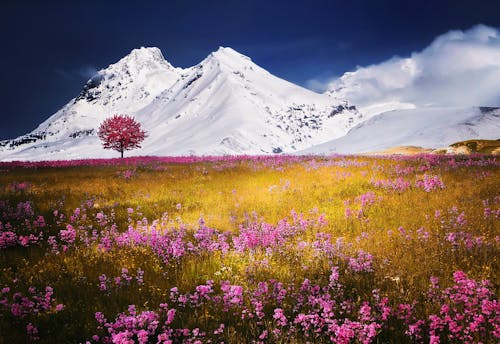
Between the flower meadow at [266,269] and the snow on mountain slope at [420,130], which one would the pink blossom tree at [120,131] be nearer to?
the flower meadow at [266,269]

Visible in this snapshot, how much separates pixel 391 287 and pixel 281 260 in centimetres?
173

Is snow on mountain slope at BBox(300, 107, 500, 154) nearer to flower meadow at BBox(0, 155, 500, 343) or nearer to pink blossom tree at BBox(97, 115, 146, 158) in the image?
pink blossom tree at BBox(97, 115, 146, 158)

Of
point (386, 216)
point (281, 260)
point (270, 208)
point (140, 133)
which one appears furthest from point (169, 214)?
point (140, 133)

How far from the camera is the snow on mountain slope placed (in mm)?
88875

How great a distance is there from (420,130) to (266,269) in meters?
124

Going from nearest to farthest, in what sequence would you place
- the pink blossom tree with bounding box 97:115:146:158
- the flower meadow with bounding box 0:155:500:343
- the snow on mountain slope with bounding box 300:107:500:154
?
the flower meadow with bounding box 0:155:500:343, the pink blossom tree with bounding box 97:115:146:158, the snow on mountain slope with bounding box 300:107:500:154

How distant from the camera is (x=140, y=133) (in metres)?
47.0

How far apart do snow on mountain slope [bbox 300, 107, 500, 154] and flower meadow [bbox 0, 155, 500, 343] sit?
77007mm

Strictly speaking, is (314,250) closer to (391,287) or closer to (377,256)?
(377,256)

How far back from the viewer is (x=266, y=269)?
5082mm

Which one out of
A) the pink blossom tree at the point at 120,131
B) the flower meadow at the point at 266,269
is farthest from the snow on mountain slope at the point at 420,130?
the flower meadow at the point at 266,269

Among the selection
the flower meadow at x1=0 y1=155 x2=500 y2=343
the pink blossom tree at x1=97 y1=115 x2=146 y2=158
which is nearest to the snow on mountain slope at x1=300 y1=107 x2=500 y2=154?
the pink blossom tree at x1=97 y1=115 x2=146 y2=158

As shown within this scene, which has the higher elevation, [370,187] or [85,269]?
[370,187]

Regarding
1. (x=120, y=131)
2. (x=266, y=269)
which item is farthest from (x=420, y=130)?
(x=266, y=269)
